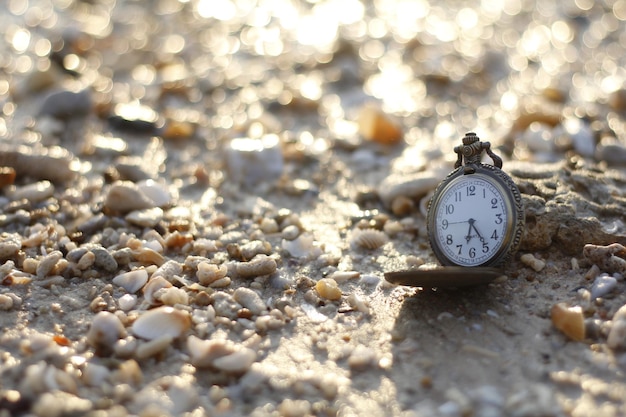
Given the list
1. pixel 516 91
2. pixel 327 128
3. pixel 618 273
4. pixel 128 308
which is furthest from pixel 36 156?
pixel 516 91

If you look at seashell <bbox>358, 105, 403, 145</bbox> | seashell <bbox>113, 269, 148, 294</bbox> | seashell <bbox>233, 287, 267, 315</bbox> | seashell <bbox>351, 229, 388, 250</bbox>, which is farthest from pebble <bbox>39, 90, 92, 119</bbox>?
seashell <bbox>233, 287, 267, 315</bbox>

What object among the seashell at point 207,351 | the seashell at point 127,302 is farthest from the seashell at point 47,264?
the seashell at point 207,351

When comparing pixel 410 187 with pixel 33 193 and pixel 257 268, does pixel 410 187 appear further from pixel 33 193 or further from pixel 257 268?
pixel 33 193

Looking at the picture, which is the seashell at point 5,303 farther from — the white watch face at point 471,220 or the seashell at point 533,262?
the seashell at point 533,262

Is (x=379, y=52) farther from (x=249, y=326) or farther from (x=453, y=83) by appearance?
(x=249, y=326)

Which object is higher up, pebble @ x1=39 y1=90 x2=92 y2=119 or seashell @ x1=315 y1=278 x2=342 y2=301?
pebble @ x1=39 y1=90 x2=92 y2=119

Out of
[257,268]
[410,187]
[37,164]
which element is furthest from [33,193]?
[410,187]

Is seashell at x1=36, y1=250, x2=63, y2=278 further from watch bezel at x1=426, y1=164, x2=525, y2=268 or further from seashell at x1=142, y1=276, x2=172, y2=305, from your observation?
watch bezel at x1=426, y1=164, x2=525, y2=268

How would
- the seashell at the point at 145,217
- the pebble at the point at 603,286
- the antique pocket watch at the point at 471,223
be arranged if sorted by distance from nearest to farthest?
the antique pocket watch at the point at 471,223, the pebble at the point at 603,286, the seashell at the point at 145,217
